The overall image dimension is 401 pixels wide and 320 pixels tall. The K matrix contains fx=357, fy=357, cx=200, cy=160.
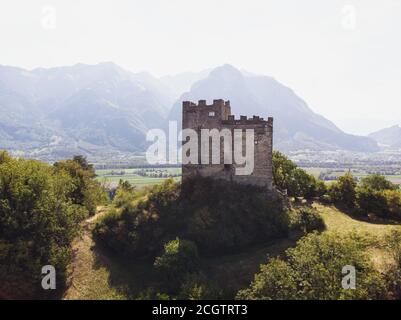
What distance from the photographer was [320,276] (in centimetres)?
2952

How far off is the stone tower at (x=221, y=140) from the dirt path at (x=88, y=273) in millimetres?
14861

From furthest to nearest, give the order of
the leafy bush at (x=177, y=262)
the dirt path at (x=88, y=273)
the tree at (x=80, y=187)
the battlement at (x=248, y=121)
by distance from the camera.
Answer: the tree at (x=80, y=187) → the battlement at (x=248, y=121) → the dirt path at (x=88, y=273) → the leafy bush at (x=177, y=262)

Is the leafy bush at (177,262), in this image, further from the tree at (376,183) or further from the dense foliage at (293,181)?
the tree at (376,183)

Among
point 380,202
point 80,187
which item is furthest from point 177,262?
point 380,202

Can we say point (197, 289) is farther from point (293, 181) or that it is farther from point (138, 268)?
point (293, 181)

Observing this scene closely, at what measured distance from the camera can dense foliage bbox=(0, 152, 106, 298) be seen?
35.2 m

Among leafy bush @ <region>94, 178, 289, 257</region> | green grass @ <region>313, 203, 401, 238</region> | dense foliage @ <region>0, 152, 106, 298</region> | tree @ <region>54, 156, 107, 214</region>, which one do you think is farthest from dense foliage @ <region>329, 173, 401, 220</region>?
dense foliage @ <region>0, 152, 106, 298</region>

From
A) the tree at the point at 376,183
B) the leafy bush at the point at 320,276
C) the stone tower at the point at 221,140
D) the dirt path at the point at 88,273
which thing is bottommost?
the dirt path at the point at 88,273

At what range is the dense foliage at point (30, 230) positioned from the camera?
35.2 m

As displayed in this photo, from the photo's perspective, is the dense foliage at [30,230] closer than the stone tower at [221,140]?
Yes

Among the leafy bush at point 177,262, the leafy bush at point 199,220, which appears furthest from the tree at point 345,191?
the leafy bush at point 177,262

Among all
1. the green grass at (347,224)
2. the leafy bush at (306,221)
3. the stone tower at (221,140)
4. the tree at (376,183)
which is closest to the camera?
the green grass at (347,224)

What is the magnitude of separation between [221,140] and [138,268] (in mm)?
19379
